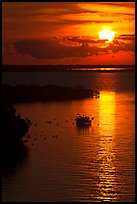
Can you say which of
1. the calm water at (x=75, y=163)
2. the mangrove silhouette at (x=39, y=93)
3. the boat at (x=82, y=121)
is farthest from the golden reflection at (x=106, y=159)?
the mangrove silhouette at (x=39, y=93)

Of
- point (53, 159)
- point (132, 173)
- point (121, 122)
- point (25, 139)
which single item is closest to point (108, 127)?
point (121, 122)

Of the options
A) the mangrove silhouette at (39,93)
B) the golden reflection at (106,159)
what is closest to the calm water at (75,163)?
the golden reflection at (106,159)

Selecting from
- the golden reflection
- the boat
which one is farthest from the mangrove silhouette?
the boat

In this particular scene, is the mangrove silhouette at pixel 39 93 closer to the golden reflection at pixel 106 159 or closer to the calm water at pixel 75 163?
the calm water at pixel 75 163

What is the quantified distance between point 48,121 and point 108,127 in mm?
3242

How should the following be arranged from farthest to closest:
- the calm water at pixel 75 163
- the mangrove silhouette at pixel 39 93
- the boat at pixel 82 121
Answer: the mangrove silhouette at pixel 39 93 → the boat at pixel 82 121 → the calm water at pixel 75 163

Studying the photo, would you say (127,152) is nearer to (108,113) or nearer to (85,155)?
(85,155)

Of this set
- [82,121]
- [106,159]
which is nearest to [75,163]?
[106,159]

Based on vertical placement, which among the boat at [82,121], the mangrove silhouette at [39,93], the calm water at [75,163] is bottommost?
the calm water at [75,163]

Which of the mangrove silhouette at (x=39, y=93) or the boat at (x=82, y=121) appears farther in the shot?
the mangrove silhouette at (x=39, y=93)

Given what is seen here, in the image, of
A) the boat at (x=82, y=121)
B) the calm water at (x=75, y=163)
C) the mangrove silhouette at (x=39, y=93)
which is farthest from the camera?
the mangrove silhouette at (x=39, y=93)

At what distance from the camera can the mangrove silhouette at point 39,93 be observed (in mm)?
34219

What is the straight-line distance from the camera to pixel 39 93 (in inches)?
1465

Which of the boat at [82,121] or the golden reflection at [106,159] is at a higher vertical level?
the boat at [82,121]
